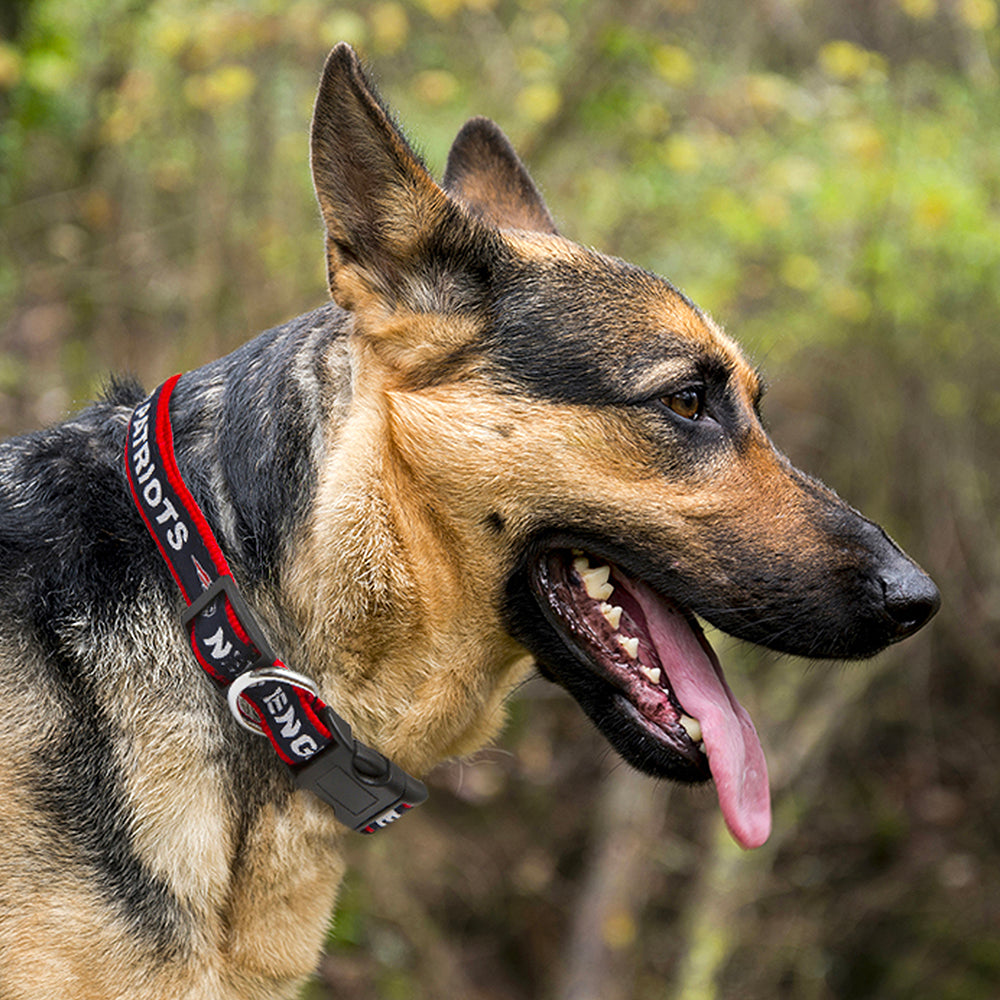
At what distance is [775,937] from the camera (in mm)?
7004

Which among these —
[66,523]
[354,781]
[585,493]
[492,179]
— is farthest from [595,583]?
[492,179]

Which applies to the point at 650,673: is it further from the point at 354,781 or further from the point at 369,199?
the point at 369,199

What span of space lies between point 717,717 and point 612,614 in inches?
14.6

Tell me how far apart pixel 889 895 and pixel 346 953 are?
3747 mm

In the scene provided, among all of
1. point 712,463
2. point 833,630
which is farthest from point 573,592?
point 833,630

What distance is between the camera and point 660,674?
105 inches

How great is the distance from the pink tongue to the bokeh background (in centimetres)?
401

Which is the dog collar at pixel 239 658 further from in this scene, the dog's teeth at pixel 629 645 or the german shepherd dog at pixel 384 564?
the dog's teeth at pixel 629 645

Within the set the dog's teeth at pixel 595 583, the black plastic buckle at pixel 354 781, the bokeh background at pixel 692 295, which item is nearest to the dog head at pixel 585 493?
the dog's teeth at pixel 595 583

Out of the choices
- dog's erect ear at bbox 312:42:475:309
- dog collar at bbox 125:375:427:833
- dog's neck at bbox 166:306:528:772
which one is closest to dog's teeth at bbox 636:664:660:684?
dog's neck at bbox 166:306:528:772

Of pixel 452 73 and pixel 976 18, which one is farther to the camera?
pixel 452 73

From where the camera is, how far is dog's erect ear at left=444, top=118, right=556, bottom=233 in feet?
11.2

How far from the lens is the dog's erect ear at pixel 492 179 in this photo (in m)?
3.43

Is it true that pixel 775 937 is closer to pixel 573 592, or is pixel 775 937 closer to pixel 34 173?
pixel 573 592
